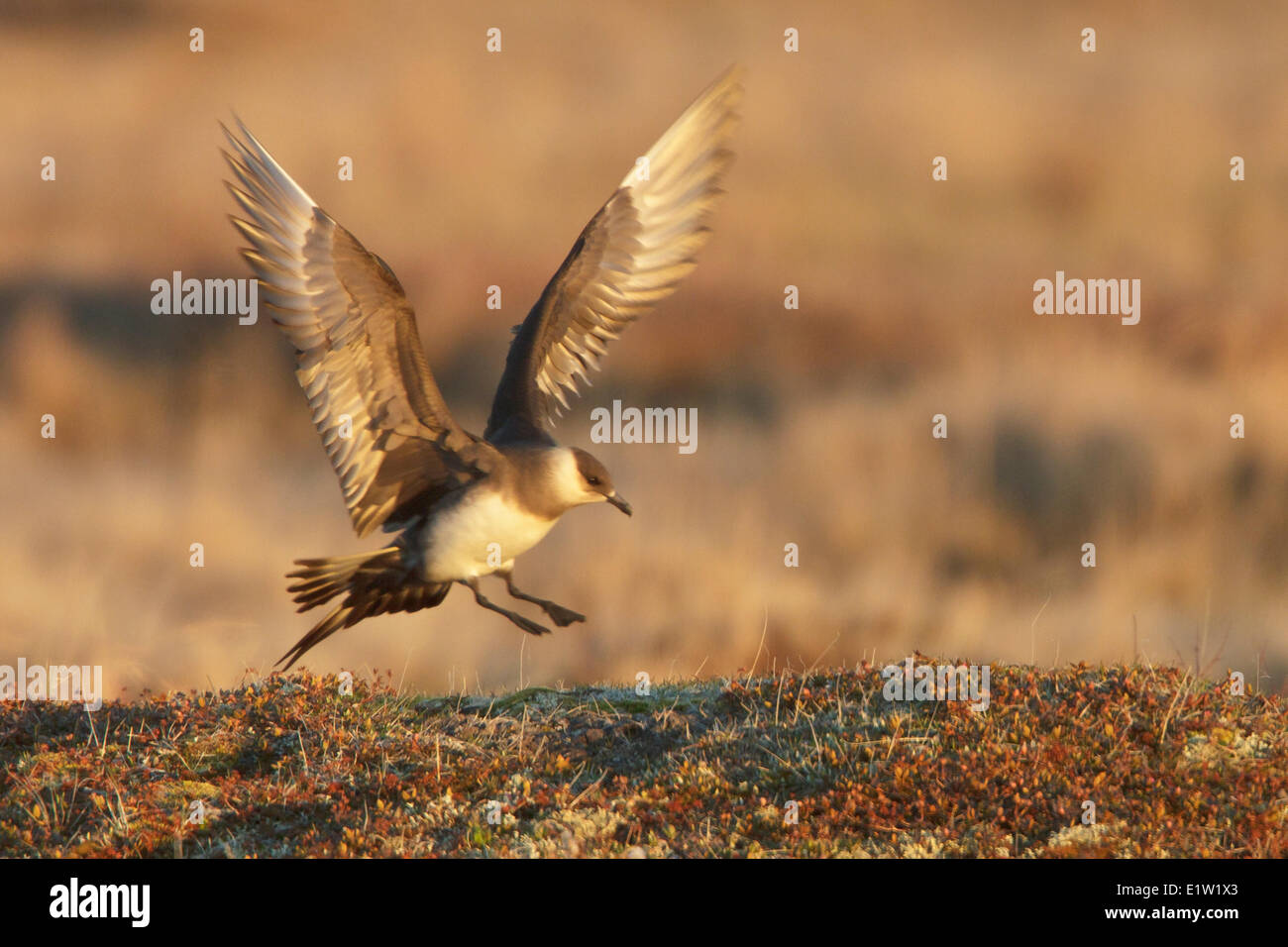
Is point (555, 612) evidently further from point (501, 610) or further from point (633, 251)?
point (633, 251)

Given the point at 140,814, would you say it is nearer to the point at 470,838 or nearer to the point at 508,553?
the point at 470,838

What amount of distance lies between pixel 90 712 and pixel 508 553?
2394 mm

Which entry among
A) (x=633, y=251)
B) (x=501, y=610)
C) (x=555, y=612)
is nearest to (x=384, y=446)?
(x=501, y=610)

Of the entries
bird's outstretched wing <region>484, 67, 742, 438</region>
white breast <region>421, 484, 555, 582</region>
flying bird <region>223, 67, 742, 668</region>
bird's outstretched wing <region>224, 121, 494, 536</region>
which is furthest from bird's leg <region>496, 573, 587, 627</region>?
bird's outstretched wing <region>484, 67, 742, 438</region>

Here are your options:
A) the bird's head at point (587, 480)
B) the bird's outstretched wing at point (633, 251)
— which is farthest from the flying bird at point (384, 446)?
the bird's outstretched wing at point (633, 251)

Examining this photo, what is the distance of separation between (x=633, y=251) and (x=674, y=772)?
9.79ft

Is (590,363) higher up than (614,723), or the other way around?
(590,363)

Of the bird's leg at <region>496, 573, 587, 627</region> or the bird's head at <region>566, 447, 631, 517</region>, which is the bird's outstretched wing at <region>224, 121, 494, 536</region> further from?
the bird's leg at <region>496, 573, 587, 627</region>

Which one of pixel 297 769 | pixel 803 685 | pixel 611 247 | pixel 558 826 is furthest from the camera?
pixel 611 247

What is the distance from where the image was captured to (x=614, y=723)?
7105 millimetres

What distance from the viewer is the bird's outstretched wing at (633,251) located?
311 inches

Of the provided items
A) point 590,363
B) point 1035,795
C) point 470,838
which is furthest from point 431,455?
point 1035,795

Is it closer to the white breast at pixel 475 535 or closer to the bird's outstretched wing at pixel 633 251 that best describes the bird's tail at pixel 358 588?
the white breast at pixel 475 535

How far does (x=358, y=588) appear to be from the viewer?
23.3 ft
